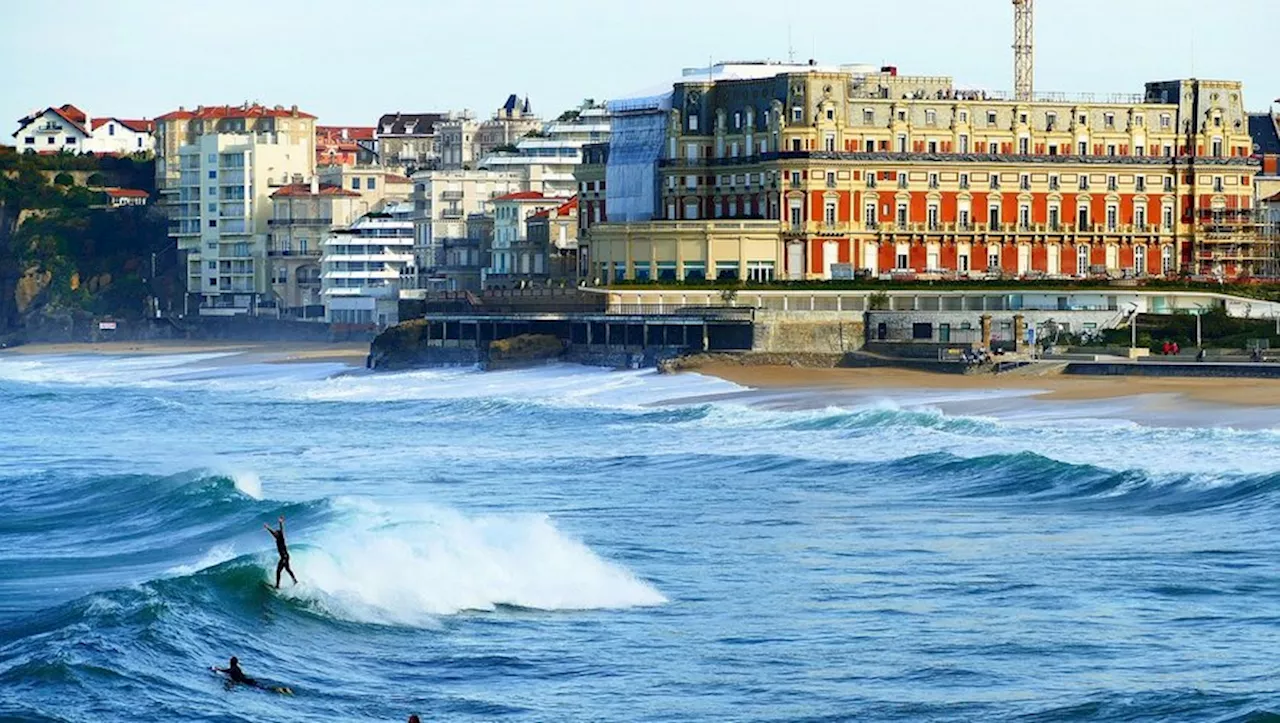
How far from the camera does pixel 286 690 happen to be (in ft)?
107

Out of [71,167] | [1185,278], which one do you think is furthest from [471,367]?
[71,167]

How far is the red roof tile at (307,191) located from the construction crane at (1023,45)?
47138mm

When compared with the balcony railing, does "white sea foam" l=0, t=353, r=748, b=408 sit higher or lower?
lower

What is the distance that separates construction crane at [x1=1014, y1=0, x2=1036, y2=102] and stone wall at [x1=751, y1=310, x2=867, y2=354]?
3472 centimetres

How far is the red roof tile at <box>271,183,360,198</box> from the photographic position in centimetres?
15588

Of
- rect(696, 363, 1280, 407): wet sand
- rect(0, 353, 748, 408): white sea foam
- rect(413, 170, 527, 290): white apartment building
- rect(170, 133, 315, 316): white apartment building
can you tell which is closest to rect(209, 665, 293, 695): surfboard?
rect(696, 363, 1280, 407): wet sand

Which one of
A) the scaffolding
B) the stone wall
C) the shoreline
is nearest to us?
the shoreline

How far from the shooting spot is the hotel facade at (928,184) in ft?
345

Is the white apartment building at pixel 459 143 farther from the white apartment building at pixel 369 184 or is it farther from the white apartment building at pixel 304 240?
the white apartment building at pixel 304 240

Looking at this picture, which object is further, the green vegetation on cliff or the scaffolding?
the green vegetation on cliff

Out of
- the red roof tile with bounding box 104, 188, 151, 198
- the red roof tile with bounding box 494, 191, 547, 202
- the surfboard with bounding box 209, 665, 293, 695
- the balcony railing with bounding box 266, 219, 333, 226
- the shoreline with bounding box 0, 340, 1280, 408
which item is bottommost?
the surfboard with bounding box 209, 665, 293, 695

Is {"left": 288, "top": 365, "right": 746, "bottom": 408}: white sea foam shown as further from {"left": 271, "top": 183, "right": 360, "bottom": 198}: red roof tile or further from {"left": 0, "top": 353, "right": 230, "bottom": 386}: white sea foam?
{"left": 271, "top": 183, "right": 360, "bottom": 198}: red roof tile

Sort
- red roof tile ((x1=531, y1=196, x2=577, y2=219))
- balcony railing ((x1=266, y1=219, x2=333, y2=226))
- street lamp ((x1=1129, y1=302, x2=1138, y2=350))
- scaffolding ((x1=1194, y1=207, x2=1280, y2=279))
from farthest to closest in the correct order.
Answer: balcony railing ((x1=266, y1=219, x2=333, y2=226))
red roof tile ((x1=531, y1=196, x2=577, y2=219))
scaffolding ((x1=1194, y1=207, x2=1280, y2=279))
street lamp ((x1=1129, y1=302, x2=1138, y2=350))

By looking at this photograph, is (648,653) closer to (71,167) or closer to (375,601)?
(375,601)
